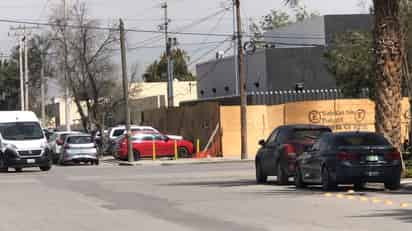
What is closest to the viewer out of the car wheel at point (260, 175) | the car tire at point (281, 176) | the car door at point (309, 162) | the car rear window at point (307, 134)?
the car door at point (309, 162)

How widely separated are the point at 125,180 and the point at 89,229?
16456 mm

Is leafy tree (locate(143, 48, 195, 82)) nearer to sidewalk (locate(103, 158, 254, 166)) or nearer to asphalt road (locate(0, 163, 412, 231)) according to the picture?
sidewalk (locate(103, 158, 254, 166))

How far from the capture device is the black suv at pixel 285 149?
27.3 metres

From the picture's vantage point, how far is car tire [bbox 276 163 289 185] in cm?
2745

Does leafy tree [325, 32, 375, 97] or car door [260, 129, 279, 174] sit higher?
leafy tree [325, 32, 375, 97]

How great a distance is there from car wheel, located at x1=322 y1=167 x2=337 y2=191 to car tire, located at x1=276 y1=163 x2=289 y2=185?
2.98m

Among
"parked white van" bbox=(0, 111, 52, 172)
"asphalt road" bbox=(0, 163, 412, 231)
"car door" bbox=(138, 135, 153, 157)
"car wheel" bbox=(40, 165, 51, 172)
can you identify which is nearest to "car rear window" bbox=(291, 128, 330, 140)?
"asphalt road" bbox=(0, 163, 412, 231)

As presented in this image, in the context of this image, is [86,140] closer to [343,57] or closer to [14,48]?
[343,57]

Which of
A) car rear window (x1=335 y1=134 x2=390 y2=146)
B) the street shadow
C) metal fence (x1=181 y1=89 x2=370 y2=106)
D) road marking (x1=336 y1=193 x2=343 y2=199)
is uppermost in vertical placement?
metal fence (x1=181 y1=89 x2=370 y2=106)

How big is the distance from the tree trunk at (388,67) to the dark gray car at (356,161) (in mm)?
2834

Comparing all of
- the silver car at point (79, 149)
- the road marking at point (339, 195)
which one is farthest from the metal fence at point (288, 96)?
the road marking at point (339, 195)

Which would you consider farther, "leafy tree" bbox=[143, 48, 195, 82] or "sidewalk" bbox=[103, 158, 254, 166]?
"leafy tree" bbox=[143, 48, 195, 82]

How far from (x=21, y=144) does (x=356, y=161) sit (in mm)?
20759

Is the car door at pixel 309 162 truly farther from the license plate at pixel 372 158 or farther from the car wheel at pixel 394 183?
the car wheel at pixel 394 183
